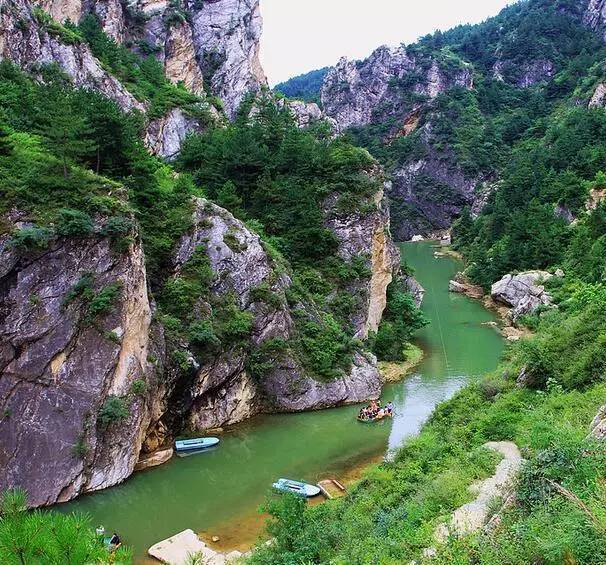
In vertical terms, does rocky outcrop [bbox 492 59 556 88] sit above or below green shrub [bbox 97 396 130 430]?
above

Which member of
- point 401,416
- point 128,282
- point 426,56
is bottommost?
point 401,416

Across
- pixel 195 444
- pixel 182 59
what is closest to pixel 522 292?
pixel 195 444

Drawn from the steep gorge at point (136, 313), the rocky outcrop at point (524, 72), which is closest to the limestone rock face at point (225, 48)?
the steep gorge at point (136, 313)

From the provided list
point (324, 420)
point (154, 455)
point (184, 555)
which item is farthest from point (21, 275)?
point (324, 420)

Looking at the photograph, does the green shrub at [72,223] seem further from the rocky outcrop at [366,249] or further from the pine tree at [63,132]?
the rocky outcrop at [366,249]

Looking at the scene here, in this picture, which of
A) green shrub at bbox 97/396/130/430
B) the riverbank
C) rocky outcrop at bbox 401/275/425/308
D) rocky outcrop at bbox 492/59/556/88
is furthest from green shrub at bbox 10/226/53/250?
rocky outcrop at bbox 492/59/556/88

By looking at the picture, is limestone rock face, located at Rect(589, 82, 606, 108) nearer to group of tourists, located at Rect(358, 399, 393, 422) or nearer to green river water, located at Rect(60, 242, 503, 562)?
green river water, located at Rect(60, 242, 503, 562)

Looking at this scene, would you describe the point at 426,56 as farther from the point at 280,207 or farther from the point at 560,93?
the point at 280,207
